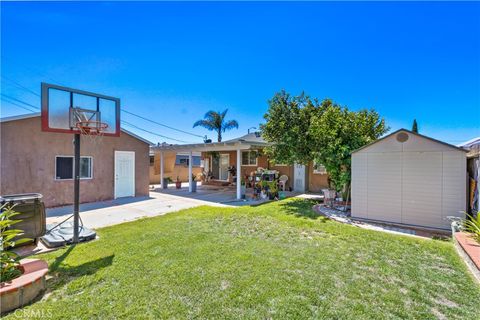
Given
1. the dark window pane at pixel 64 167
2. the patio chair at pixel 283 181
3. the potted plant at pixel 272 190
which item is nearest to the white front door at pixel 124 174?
the dark window pane at pixel 64 167

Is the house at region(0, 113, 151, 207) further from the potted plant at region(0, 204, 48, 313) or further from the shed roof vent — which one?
the shed roof vent

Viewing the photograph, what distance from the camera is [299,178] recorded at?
532 inches

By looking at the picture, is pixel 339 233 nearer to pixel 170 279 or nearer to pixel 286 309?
pixel 286 309

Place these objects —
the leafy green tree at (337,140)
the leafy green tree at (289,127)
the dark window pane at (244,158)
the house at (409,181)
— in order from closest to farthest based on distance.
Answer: the house at (409,181), the leafy green tree at (337,140), the leafy green tree at (289,127), the dark window pane at (244,158)

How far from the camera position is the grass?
2625 millimetres

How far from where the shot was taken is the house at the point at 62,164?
8258 millimetres

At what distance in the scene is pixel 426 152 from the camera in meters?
6.06

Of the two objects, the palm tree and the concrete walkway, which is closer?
the concrete walkway

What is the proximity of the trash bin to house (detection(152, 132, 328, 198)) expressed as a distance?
711 cm

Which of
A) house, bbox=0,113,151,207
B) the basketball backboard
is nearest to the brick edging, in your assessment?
the basketball backboard

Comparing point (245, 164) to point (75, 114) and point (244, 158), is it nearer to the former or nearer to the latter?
point (244, 158)

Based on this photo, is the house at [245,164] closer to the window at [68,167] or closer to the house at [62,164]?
the house at [62,164]

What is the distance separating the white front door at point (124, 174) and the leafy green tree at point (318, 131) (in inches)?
282

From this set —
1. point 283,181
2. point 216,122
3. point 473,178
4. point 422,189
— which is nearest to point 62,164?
point 283,181
